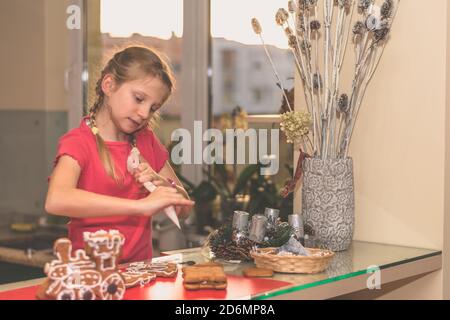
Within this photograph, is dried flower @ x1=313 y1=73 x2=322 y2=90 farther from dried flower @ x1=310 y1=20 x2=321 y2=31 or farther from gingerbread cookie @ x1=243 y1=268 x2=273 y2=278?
gingerbread cookie @ x1=243 y1=268 x2=273 y2=278

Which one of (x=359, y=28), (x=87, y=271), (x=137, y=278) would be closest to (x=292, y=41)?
(x=359, y=28)

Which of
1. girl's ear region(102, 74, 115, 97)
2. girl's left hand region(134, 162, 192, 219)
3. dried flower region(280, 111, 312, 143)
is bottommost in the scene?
girl's left hand region(134, 162, 192, 219)

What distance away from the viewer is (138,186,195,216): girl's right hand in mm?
1326

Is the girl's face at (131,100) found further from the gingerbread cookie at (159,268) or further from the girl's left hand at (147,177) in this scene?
the gingerbread cookie at (159,268)

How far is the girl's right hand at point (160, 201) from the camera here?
4.35 ft

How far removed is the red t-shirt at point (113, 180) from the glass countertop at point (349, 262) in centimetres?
13

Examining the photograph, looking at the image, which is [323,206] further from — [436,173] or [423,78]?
[423,78]

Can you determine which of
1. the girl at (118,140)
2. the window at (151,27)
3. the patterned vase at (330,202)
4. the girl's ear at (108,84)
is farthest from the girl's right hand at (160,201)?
the window at (151,27)

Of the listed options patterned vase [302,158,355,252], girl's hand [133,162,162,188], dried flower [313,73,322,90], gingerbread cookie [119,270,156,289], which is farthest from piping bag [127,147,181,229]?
dried flower [313,73,322,90]

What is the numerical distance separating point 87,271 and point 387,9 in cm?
94

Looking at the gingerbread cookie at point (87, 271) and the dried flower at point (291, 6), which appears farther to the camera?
the dried flower at point (291, 6)

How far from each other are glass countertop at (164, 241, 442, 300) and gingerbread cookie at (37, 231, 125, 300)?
0.24m

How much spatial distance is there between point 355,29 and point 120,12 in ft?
5.35

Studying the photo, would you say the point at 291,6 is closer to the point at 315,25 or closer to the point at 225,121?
the point at 315,25
